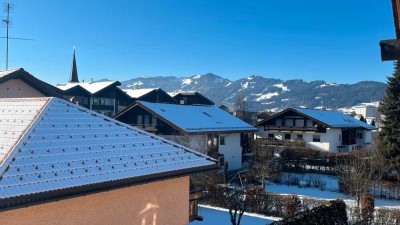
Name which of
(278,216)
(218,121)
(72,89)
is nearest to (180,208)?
(278,216)

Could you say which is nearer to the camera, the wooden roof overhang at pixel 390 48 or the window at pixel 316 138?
the wooden roof overhang at pixel 390 48

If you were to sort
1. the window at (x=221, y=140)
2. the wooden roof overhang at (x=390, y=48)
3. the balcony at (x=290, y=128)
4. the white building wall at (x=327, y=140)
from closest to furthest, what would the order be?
the wooden roof overhang at (x=390, y=48) < the window at (x=221, y=140) < the white building wall at (x=327, y=140) < the balcony at (x=290, y=128)

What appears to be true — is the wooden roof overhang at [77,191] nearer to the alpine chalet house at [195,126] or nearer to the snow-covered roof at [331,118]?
the alpine chalet house at [195,126]

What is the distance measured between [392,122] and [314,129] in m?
12.0

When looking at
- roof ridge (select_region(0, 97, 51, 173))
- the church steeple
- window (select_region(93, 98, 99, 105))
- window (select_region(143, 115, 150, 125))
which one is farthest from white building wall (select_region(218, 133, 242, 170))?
the church steeple

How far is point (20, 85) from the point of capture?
16875mm

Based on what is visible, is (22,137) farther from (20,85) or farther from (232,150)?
(232,150)

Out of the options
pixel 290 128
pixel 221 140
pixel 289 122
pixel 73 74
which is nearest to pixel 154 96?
pixel 289 122

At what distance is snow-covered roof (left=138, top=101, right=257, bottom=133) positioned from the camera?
1062 inches

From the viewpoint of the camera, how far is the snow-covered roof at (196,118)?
26984 millimetres

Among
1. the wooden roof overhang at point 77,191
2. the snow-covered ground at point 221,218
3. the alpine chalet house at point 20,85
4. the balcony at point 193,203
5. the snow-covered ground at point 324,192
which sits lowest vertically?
the snow-covered ground at point 221,218

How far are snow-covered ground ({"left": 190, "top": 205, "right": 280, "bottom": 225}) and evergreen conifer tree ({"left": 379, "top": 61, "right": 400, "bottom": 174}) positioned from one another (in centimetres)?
1164

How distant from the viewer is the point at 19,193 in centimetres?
552

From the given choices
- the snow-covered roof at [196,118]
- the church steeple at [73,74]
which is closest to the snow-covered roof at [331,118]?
the snow-covered roof at [196,118]
